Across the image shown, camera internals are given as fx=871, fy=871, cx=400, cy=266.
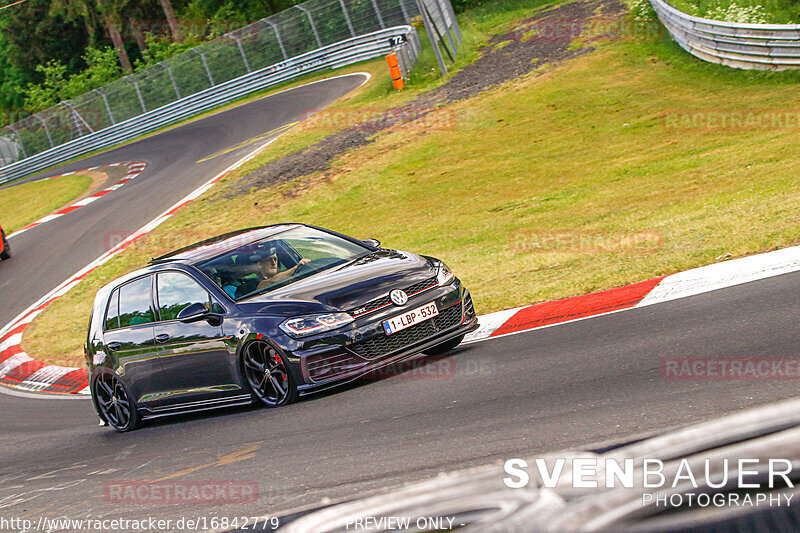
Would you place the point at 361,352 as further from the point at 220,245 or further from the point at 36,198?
the point at 36,198

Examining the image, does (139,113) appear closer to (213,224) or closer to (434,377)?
(213,224)

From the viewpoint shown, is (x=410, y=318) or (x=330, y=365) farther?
(x=410, y=318)

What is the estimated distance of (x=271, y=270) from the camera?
8.25 m

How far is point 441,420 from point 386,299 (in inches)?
68.9

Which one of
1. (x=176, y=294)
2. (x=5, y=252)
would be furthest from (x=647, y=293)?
(x=5, y=252)

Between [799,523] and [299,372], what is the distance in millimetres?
4855

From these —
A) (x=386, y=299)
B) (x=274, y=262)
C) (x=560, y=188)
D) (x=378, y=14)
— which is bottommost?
(x=560, y=188)

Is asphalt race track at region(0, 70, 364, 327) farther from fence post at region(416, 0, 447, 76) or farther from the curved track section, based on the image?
the curved track section

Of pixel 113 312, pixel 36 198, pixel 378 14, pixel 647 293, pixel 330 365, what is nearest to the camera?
pixel 330 365

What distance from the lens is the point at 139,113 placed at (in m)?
39.2

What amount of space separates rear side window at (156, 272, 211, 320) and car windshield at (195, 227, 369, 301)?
0.18 meters

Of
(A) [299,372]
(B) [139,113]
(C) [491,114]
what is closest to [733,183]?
(A) [299,372]

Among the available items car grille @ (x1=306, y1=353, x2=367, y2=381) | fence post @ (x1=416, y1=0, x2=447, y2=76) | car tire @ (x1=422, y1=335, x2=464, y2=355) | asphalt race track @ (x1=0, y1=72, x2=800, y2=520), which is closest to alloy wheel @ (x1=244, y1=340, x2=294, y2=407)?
asphalt race track @ (x1=0, y1=72, x2=800, y2=520)

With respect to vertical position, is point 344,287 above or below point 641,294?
above
